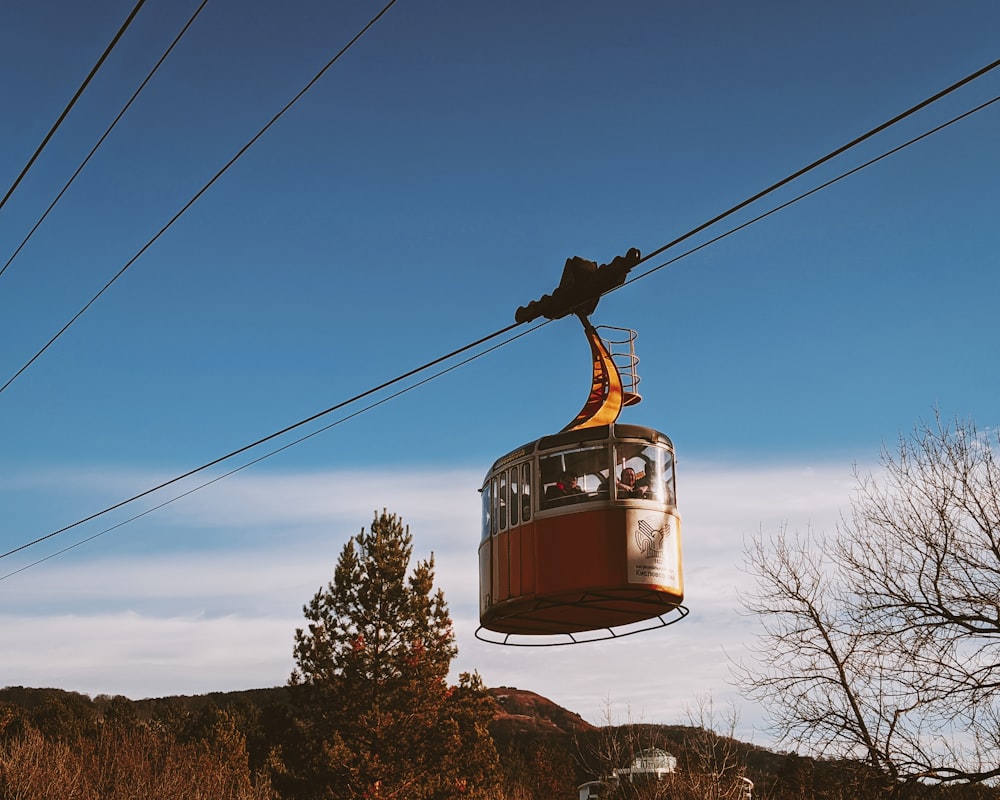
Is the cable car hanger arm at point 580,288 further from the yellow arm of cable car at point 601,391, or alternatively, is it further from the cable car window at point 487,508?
the cable car window at point 487,508

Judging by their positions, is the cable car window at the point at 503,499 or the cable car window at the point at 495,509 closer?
the cable car window at the point at 503,499

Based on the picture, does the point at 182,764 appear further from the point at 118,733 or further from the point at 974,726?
the point at 974,726

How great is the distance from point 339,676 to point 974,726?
37.9m

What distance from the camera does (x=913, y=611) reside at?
27406mm

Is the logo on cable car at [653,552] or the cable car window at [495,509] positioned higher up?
the cable car window at [495,509]

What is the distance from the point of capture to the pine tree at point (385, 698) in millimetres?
53406

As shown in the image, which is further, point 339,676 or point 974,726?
point 339,676

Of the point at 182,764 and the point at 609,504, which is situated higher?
the point at 609,504

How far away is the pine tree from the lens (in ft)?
175

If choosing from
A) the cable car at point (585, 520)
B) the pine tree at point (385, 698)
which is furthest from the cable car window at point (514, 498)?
the pine tree at point (385, 698)

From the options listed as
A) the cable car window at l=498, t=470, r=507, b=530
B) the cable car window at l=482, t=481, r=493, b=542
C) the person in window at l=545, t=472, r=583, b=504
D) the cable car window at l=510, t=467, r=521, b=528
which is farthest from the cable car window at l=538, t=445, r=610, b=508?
the cable car window at l=482, t=481, r=493, b=542

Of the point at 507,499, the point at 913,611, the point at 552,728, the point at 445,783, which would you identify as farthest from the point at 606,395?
the point at 552,728

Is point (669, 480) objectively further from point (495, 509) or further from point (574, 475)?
point (495, 509)

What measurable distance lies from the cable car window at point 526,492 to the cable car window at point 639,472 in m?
1.39
